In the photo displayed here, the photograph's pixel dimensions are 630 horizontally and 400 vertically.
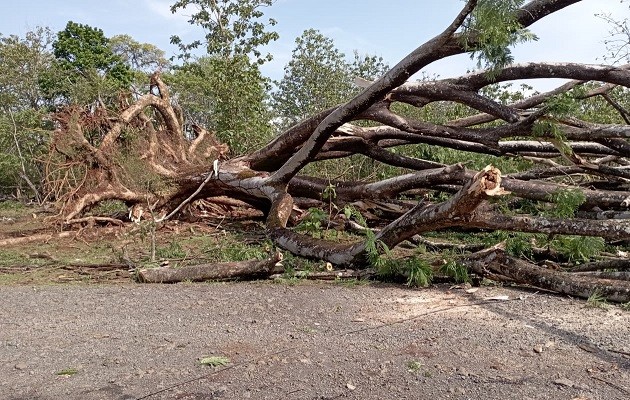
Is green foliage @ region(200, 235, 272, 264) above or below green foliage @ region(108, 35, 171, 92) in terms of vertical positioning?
below

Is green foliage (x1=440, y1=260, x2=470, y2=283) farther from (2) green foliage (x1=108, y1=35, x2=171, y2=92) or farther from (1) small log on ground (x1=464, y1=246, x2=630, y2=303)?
(2) green foliage (x1=108, y1=35, x2=171, y2=92)

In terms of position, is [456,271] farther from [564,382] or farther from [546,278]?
[564,382]

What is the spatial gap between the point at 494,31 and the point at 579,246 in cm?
243

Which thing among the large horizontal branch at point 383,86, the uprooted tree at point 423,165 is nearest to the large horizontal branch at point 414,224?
the uprooted tree at point 423,165

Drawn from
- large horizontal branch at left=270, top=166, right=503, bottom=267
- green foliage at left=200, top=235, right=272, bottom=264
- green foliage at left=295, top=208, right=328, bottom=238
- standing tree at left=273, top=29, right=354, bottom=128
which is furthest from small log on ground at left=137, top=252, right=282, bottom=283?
standing tree at left=273, top=29, right=354, bottom=128

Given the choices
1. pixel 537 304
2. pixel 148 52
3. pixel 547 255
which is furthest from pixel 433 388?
pixel 148 52

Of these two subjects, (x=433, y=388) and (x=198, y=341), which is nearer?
(x=433, y=388)

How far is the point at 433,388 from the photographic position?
2852 millimetres

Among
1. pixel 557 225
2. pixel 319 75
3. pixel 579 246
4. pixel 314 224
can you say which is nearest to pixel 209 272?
pixel 314 224

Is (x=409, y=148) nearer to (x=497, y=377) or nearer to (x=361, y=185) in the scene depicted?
(x=361, y=185)

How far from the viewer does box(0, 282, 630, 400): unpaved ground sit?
2.88 m

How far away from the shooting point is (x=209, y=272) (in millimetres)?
5699

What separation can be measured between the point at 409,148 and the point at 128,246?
5.26m

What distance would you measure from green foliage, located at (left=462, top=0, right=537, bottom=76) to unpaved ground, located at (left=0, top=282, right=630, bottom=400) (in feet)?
6.57
